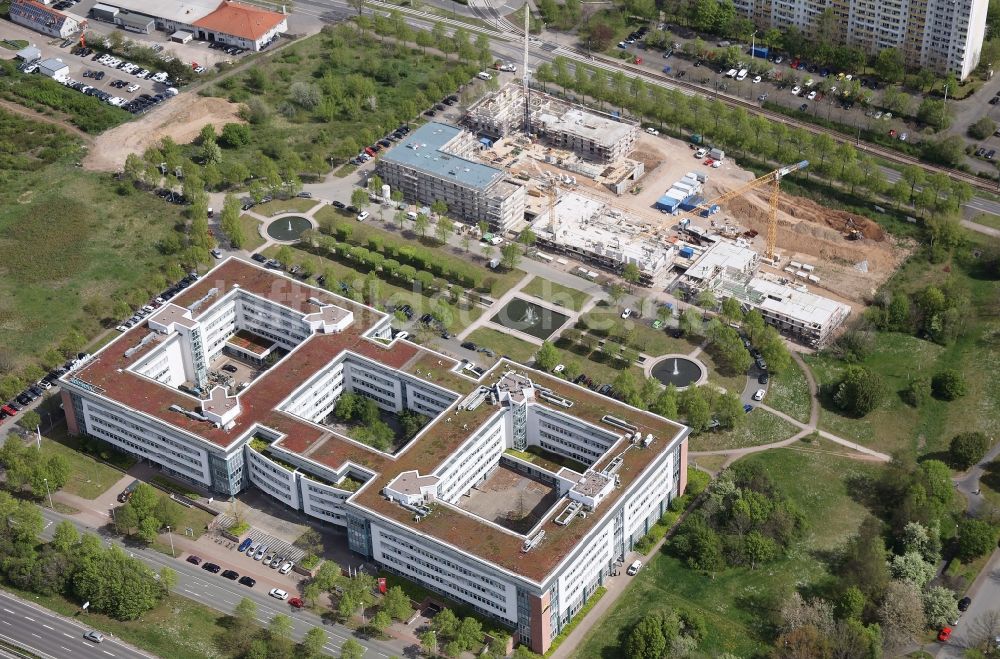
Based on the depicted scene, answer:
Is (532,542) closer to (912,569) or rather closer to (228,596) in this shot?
(228,596)

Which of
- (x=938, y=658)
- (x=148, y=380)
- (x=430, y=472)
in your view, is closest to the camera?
(x=938, y=658)

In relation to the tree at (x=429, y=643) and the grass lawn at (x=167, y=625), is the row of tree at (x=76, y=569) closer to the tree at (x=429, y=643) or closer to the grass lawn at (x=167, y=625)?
the grass lawn at (x=167, y=625)

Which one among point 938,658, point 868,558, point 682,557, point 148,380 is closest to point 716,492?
point 682,557

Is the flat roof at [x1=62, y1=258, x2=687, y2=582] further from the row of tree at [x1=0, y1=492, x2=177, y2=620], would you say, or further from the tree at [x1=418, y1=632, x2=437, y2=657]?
the row of tree at [x1=0, y1=492, x2=177, y2=620]

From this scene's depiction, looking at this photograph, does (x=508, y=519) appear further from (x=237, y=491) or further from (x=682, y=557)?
(x=237, y=491)

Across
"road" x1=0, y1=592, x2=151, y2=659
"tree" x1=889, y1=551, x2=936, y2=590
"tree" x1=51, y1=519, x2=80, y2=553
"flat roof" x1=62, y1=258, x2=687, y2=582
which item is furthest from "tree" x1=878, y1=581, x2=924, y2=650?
"tree" x1=51, y1=519, x2=80, y2=553
